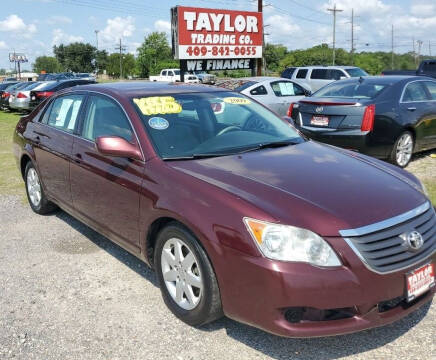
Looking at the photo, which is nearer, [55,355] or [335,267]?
[335,267]

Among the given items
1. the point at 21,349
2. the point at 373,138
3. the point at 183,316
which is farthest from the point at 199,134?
the point at 373,138

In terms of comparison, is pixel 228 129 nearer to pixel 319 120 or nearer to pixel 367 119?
pixel 367 119

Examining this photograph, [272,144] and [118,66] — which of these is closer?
[272,144]

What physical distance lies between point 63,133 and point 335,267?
311 centimetres

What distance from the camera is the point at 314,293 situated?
2.48 m

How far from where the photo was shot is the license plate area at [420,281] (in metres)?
2.69

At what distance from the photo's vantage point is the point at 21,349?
116 inches

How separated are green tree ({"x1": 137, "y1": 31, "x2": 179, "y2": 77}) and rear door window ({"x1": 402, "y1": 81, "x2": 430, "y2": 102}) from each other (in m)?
80.8

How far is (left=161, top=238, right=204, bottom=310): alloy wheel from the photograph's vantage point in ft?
9.88

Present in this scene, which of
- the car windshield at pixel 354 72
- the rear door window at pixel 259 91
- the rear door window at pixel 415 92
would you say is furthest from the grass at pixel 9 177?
the car windshield at pixel 354 72

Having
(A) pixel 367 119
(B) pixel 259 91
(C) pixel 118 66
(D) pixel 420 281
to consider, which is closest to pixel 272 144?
(D) pixel 420 281

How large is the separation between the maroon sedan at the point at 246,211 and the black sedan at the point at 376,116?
3152mm

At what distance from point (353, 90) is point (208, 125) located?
15.4ft

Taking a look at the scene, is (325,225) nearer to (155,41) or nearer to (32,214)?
(32,214)
